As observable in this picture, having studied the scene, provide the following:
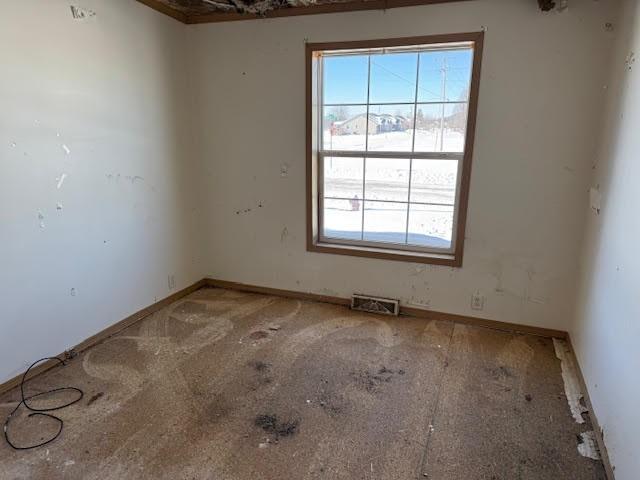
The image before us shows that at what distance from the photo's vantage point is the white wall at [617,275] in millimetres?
1545

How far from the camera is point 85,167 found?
2.47m

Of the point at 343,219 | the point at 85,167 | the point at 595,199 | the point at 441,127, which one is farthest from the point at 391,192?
the point at 85,167

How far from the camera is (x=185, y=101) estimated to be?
3266 mm

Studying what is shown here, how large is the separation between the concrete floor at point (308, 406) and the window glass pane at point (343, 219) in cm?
71

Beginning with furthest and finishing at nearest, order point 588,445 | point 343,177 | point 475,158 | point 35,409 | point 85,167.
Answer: point 343,177 → point 475,158 → point 85,167 → point 35,409 → point 588,445

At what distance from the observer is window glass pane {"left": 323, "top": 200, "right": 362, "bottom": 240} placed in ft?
10.4

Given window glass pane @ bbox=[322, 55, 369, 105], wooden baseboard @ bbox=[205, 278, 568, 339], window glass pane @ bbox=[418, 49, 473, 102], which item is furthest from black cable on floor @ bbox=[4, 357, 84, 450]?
window glass pane @ bbox=[418, 49, 473, 102]

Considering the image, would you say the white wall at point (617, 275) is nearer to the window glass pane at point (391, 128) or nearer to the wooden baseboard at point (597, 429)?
the wooden baseboard at point (597, 429)

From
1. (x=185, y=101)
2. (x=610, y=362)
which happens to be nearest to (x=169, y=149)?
(x=185, y=101)

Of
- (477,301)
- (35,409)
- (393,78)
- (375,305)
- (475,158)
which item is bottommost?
(35,409)

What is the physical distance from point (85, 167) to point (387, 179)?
201 cm

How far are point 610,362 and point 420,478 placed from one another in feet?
3.28

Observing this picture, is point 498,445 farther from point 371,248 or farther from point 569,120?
point 569,120

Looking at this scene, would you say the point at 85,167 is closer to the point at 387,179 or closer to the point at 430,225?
the point at 387,179
